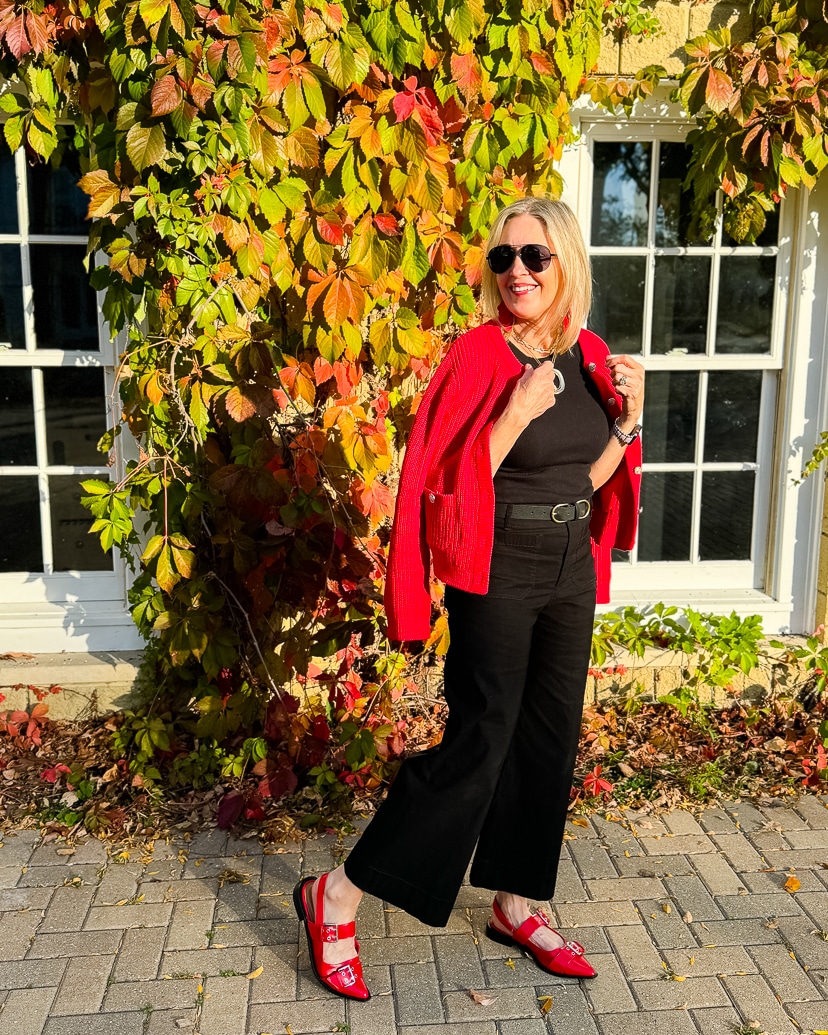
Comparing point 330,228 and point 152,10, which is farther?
point 330,228

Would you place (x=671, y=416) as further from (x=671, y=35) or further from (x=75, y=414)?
(x=75, y=414)

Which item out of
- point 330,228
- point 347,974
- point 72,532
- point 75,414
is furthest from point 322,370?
point 347,974

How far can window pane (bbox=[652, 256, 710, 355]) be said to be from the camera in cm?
415

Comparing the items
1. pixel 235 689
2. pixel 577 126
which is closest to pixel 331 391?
pixel 235 689

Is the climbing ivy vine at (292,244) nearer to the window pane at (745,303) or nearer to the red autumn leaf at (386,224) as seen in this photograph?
the red autumn leaf at (386,224)

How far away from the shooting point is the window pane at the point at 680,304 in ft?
13.6

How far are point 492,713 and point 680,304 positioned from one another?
2.48 metres

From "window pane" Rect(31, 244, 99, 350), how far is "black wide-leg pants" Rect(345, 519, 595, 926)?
2.22 metres

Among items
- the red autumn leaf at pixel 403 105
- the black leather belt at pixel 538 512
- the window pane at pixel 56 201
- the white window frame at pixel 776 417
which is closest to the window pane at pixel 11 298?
the window pane at pixel 56 201

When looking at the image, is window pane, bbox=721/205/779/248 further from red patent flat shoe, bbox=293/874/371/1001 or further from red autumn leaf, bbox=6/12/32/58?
red patent flat shoe, bbox=293/874/371/1001

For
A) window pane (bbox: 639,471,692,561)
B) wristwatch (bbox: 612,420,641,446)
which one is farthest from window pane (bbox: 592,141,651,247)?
wristwatch (bbox: 612,420,641,446)

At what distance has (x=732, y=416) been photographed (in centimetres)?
430

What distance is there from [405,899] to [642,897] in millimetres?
932

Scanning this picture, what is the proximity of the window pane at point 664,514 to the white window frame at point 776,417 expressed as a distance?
5 cm
